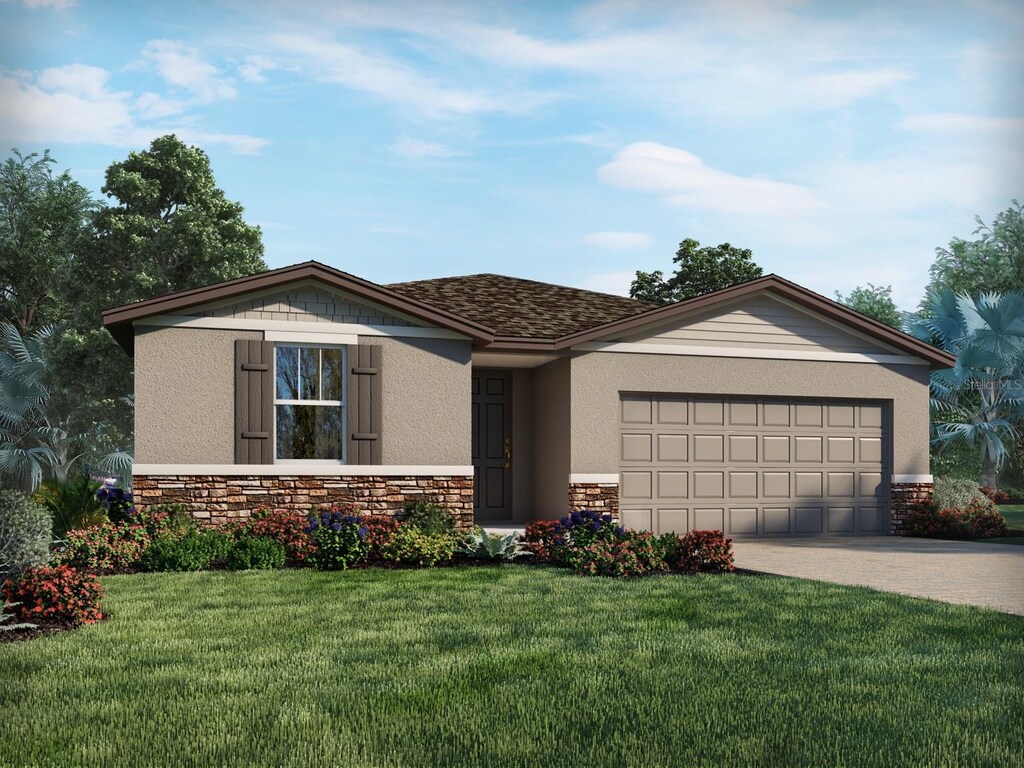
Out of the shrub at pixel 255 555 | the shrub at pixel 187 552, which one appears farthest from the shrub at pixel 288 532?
the shrub at pixel 187 552

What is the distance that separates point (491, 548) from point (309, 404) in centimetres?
366

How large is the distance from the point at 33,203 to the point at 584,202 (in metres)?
24.3

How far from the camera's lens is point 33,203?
Answer: 3378cm

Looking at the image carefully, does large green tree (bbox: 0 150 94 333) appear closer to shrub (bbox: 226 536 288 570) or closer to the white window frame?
the white window frame

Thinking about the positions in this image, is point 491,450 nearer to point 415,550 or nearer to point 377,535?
point 377,535

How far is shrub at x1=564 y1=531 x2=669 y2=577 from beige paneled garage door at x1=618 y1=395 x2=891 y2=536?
456 cm

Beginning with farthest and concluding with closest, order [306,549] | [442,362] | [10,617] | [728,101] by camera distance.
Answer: [442,362]
[306,549]
[10,617]
[728,101]

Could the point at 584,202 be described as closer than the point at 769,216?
No

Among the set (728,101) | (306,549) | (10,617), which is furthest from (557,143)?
(306,549)

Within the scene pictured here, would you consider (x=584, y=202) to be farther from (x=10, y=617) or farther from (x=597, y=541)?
(x=10, y=617)

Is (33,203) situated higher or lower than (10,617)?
higher

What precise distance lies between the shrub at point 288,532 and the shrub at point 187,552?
0.45 m

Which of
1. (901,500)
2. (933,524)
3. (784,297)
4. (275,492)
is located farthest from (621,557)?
(933,524)

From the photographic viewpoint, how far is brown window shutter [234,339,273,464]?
46.8 ft
